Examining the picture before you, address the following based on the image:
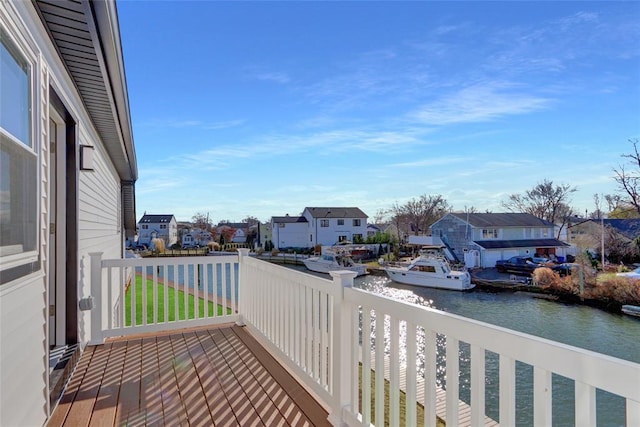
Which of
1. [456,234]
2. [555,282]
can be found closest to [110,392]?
[555,282]

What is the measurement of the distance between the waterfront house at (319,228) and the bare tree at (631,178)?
20146mm

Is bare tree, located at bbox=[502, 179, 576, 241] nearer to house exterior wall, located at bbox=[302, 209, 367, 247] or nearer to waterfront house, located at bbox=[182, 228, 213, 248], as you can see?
house exterior wall, located at bbox=[302, 209, 367, 247]

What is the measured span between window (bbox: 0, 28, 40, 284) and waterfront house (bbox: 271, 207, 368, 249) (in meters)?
34.5

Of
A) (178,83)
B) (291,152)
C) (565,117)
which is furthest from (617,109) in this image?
(178,83)

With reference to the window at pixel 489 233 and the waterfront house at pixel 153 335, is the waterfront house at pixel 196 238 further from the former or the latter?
the waterfront house at pixel 153 335

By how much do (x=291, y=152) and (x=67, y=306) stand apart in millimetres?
19622

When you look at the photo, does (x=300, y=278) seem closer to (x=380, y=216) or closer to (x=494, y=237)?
(x=494, y=237)

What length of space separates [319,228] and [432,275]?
16.6m

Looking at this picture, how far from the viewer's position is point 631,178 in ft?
75.8

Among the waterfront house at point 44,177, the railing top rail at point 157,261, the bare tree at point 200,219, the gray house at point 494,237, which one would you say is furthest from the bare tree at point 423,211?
the waterfront house at point 44,177

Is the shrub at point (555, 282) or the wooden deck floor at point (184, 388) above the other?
the wooden deck floor at point (184, 388)

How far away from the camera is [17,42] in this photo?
1.71 metres

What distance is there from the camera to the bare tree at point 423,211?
1502 inches

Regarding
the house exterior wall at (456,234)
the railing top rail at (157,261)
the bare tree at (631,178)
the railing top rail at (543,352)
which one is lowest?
the house exterior wall at (456,234)
